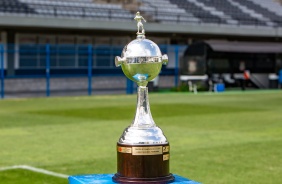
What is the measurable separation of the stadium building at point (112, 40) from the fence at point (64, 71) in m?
0.05

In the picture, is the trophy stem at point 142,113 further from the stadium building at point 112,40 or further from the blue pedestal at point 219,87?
the blue pedestal at point 219,87

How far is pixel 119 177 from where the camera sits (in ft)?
15.5

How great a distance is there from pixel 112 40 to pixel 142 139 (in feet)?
120

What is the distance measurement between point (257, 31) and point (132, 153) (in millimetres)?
41737

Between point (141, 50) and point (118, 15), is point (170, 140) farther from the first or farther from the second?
point (118, 15)

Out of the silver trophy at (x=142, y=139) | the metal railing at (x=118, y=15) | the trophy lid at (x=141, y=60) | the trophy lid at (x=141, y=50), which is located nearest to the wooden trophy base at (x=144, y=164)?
the silver trophy at (x=142, y=139)

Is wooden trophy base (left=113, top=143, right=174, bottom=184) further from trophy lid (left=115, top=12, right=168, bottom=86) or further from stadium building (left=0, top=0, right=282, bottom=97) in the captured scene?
stadium building (left=0, top=0, right=282, bottom=97)

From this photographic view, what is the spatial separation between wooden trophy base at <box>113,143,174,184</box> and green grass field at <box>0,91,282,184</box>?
3.99 metres

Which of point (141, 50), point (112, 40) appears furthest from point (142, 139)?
point (112, 40)

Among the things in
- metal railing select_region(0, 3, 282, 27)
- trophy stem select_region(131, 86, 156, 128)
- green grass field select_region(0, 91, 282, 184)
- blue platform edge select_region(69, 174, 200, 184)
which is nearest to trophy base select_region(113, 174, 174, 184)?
blue platform edge select_region(69, 174, 200, 184)

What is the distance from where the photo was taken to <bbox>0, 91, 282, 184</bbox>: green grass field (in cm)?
941

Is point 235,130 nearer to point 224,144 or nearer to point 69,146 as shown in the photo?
point 224,144

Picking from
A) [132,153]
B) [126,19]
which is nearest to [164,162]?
[132,153]

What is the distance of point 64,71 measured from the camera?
38562mm
